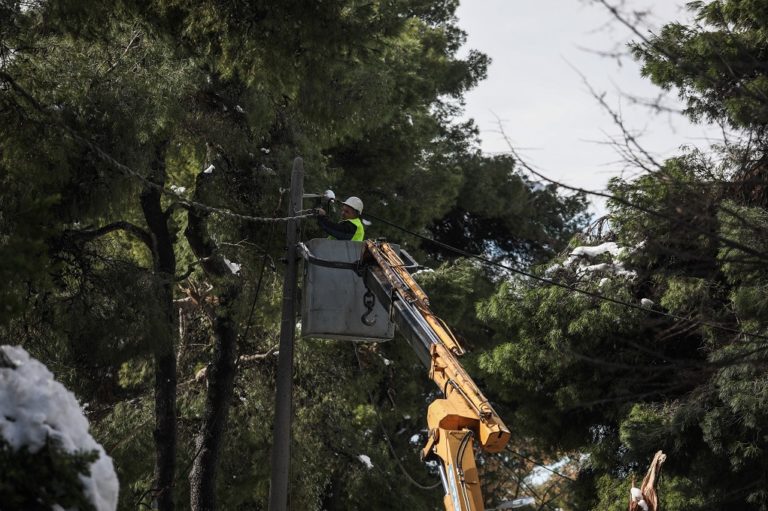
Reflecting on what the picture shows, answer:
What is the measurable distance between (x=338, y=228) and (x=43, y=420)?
767 centimetres

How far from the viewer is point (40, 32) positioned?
11.8 metres

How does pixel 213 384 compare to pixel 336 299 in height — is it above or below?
above

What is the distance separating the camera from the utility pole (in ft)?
40.7

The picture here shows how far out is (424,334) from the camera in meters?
10.1

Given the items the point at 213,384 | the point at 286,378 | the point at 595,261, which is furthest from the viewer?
the point at 213,384

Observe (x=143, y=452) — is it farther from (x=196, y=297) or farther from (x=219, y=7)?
(x=219, y=7)

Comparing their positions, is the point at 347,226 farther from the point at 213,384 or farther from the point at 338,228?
the point at 213,384

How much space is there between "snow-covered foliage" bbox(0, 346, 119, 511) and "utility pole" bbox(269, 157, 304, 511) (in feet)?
22.2

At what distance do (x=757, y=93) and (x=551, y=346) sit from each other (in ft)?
31.7

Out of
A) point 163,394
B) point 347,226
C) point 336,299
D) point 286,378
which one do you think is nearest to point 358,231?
point 347,226

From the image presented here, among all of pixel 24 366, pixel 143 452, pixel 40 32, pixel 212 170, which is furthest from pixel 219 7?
pixel 143 452

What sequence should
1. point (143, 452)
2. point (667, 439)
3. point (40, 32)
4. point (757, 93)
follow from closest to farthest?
1. point (757, 93)
2. point (40, 32)
3. point (667, 439)
4. point (143, 452)

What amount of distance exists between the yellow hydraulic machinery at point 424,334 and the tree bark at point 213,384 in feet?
11.0

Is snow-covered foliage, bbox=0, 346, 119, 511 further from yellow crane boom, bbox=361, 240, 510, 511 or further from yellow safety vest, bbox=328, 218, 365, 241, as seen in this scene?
yellow safety vest, bbox=328, 218, 365, 241
